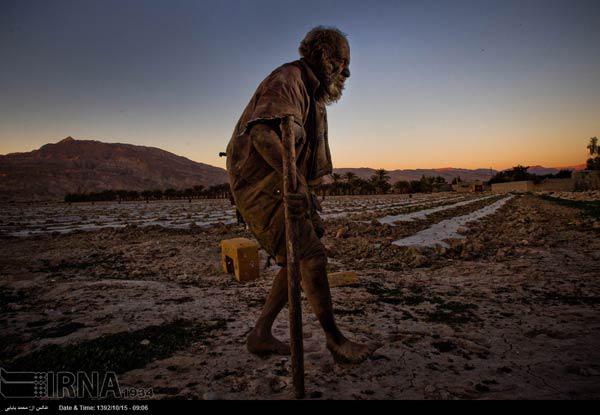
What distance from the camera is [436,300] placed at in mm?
2648

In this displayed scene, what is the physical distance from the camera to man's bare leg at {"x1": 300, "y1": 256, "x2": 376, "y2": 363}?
1494mm

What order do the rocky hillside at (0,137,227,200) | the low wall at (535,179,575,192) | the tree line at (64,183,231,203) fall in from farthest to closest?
the rocky hillside at (0,137,227,200)
the tree line at (64,183,231,203)
the low wall at (535,179,575,192)

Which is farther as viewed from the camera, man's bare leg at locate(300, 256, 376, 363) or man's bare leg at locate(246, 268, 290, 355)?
man's bare leg at locate(246, 268, 290, 355)

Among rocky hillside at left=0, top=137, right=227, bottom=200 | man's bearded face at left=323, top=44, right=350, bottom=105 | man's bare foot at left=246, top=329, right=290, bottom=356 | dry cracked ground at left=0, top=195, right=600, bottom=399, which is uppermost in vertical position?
rocky hillside at left=0, top=137, right=227, bottom=200

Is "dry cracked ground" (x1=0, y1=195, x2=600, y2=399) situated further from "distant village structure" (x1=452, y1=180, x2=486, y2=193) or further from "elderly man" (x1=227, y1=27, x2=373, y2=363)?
"distant village structure" (x1=452, y1=180, x2=486, y2=193)

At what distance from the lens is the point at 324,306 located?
1529mm

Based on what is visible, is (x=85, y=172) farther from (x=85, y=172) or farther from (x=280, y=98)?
(x=280, y=98)

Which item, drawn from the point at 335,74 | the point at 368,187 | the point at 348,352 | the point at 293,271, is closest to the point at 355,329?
the point at 348,352

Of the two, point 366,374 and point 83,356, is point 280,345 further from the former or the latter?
point 83,356

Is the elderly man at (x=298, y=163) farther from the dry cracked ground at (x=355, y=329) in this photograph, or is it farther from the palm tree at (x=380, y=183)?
the palm tree at (x=380, y=183)

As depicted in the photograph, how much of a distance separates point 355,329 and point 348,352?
538 millimetres

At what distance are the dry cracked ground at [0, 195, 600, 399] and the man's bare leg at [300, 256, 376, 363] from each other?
7 centimetres

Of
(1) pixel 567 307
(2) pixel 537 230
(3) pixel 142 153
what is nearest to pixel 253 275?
(1) pixel 567 307

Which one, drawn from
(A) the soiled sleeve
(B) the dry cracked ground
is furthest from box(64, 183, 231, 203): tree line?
(A) the soiled sleeve
